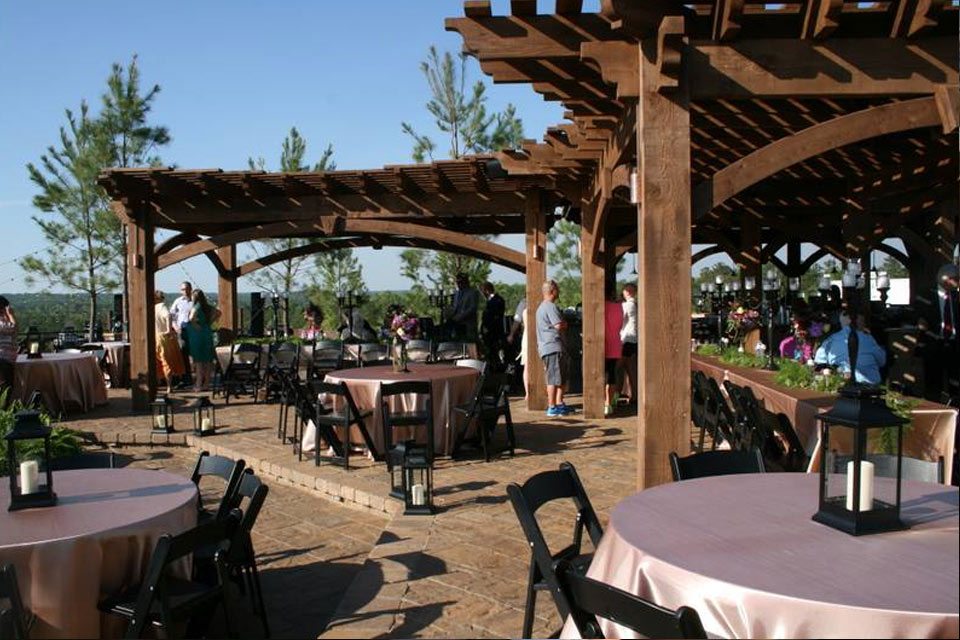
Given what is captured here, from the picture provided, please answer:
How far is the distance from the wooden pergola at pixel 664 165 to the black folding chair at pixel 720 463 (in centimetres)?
82

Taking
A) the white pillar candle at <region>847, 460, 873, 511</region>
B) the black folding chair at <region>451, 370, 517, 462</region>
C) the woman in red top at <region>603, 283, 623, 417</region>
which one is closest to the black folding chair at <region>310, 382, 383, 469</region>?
the black folding chair at <region>451, 370, 517, 462</region>

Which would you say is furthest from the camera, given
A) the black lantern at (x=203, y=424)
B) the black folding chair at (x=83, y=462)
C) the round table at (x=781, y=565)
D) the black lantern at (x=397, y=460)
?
the black lantern at (x=203, y=424)

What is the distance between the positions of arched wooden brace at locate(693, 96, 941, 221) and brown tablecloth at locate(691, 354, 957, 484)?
1426 mm

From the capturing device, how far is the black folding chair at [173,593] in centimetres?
276

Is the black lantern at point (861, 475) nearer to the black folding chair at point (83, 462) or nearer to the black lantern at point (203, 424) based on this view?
the black folding chair at point (83, 462)

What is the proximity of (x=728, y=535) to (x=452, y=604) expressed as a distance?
1.61 meters

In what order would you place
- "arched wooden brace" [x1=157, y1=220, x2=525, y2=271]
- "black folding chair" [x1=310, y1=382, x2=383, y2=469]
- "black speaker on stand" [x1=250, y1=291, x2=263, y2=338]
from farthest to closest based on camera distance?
"black speaker on stand" [x1=250, y1=291, x2=263, y2=338]
"arched wooden brace" [x1=157, y1=220, x2=525, y2=271]
"black folding chair" [x1=310, y1=382, x2=383, y2=469]

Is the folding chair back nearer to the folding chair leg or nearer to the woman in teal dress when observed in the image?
the folding chair leg

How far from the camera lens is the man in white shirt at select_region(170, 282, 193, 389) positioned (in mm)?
12133

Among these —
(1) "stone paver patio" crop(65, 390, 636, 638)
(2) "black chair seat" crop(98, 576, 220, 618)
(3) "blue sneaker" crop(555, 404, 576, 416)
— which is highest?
(2) "black chair seat" crop(98, 576, 220, 618)

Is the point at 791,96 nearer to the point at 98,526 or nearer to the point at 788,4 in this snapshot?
the point at 788,4

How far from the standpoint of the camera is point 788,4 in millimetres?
4387

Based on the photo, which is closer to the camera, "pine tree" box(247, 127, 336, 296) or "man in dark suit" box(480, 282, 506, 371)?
"man in dark suit" box(480, 282, 506, 371)

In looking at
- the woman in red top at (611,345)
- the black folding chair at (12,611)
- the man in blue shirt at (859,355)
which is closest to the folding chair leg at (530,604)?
the black folding chair at (12,611)
